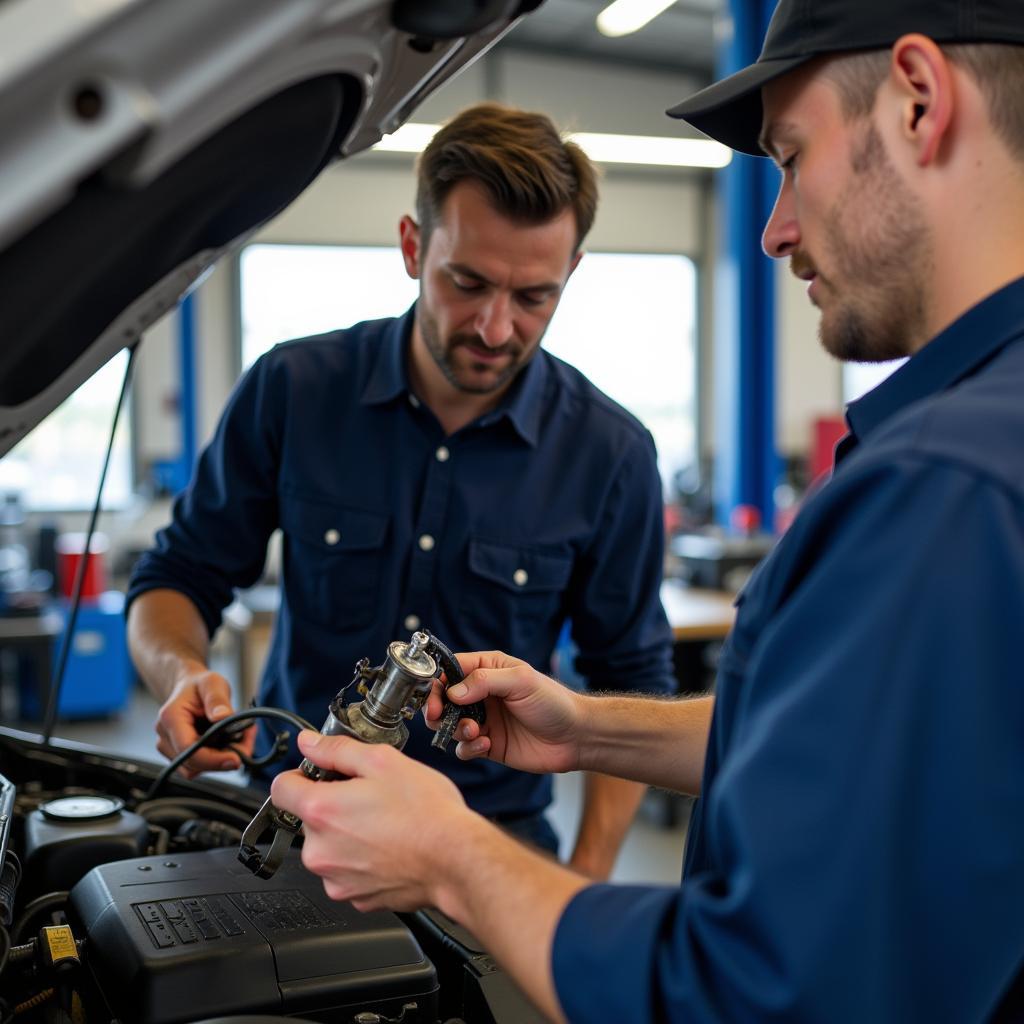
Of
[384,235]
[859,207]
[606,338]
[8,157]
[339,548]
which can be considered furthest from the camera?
[606,338]

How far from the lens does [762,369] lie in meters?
5.49

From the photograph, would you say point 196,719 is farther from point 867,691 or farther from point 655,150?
point 655,150

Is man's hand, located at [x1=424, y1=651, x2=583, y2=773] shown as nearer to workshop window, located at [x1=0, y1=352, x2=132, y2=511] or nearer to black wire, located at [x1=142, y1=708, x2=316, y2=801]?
black wire, located at [x1=142, y1=708, x2=316, y2=801]

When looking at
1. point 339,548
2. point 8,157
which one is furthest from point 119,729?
point 8,157

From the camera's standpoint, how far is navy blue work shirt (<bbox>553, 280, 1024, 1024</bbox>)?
58cm

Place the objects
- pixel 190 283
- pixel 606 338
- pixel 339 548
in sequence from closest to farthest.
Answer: pixel 190 283 < pixel 339 548 < pixel 606 338

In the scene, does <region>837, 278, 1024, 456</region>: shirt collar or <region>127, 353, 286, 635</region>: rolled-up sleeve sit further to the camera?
<region>127, 353, 286, 635</region>: rolled-up sleeve

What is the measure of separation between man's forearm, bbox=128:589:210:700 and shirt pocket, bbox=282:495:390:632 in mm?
158

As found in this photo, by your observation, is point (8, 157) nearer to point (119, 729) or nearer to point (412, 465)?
point (412, 465)

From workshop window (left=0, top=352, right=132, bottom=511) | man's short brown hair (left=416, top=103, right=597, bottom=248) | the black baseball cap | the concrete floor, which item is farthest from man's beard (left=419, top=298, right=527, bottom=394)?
workshop window (left=0, top=352, right=132, bottom=511)

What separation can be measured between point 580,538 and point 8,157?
1169 millimetres

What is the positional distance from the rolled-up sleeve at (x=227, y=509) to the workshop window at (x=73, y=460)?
6226 mm

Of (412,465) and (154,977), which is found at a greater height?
(412,465)

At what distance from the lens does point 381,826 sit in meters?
0.76
